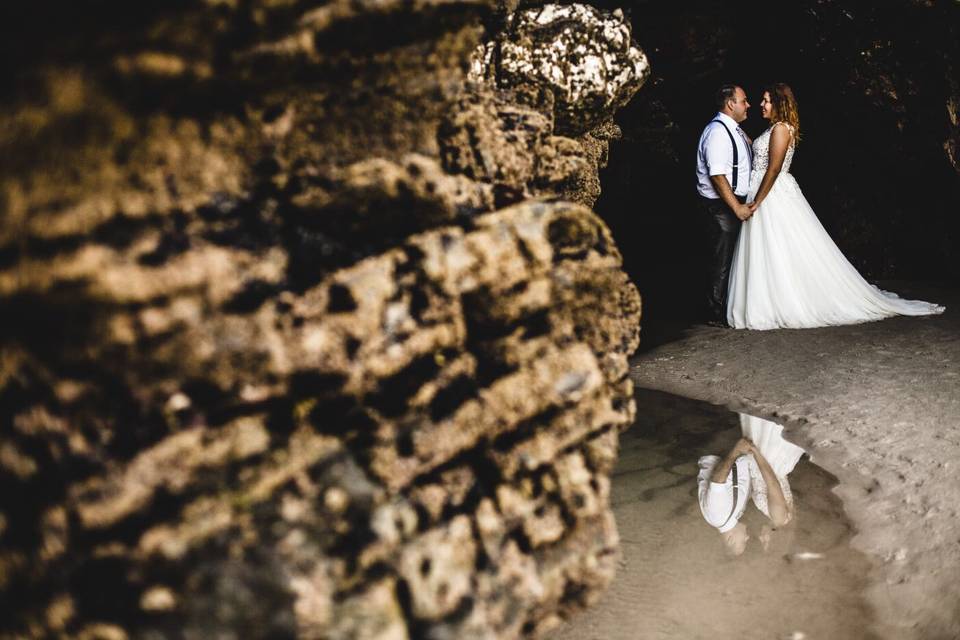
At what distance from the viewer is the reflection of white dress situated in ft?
11.9

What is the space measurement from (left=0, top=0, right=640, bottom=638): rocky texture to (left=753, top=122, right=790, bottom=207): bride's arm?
5027 mm

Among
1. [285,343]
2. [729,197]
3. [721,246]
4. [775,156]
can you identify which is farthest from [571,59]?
[285,343]

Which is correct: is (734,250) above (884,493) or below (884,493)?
above

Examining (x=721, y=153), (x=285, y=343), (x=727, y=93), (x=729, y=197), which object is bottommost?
(x=729, y=197)

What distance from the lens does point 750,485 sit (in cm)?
375

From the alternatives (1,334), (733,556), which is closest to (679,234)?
(733,556)

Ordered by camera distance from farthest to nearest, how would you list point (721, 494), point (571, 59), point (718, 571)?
point (571, 59) → point (721, 494) → point (718, 571)

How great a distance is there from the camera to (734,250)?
22.5ft

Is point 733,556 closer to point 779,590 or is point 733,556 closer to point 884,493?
point 779,590

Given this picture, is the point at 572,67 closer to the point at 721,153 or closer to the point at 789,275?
the point at 721,153

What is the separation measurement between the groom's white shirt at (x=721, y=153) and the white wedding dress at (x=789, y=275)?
0.66ft

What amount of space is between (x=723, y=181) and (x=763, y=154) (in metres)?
0.53

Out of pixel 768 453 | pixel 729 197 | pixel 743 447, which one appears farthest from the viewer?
pixel 729 197

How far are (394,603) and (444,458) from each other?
38 cm
